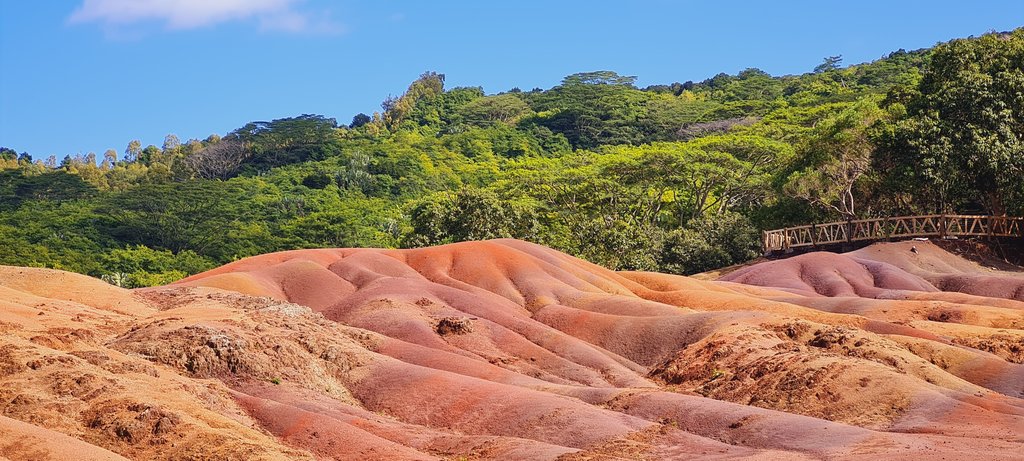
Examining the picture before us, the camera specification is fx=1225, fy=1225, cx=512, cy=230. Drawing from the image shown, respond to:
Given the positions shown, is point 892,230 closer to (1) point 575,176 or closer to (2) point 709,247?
(2) point 709,247

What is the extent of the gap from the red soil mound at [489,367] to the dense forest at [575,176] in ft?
60.9

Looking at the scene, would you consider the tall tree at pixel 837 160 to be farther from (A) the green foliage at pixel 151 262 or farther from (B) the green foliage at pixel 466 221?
(A) the green foliage at pixel 151 262

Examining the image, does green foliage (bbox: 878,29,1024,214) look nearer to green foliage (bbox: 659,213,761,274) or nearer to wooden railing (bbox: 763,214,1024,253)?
wooden railing (bbox: 763,214,1024,253)

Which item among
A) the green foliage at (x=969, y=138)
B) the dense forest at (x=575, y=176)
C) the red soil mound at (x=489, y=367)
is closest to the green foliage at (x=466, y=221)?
the dense forest at (x=575, y=176)

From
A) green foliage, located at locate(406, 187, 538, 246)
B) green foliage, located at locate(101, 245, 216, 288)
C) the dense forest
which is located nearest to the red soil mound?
green foliage, located at locate(406, 187, 538, 246)

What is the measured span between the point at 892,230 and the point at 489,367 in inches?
1624

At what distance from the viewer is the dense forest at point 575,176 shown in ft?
226

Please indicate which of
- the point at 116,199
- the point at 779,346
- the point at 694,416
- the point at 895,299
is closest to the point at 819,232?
the point at 895,299

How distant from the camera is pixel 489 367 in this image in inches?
1432

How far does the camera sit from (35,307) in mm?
33312

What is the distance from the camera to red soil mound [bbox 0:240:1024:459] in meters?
25.7

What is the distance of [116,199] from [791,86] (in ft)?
254

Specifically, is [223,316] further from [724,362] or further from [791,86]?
[791,86]

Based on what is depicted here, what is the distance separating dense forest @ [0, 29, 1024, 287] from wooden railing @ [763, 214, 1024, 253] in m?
1.23
